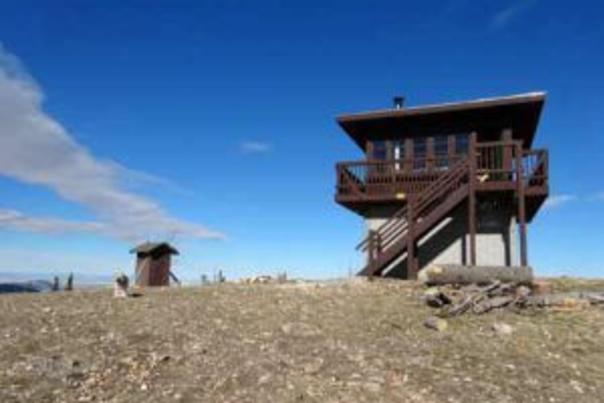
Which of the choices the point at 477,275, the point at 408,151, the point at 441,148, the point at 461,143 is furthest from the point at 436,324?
the point at 408,151

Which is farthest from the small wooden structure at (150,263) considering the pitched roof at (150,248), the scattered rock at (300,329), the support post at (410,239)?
the scattered rock at (300,329)

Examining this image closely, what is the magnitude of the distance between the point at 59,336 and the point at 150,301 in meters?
4.88

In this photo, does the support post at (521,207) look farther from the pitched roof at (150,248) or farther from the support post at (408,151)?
the pitched roof at (150,248)

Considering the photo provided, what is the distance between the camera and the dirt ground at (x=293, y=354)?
1005cm

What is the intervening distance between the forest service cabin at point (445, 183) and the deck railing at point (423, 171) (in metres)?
0.04

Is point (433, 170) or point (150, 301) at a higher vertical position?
point (433, 170)

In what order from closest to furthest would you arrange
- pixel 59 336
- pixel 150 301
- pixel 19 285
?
pixel 59 336, pixel 150 301, pixel 19 285

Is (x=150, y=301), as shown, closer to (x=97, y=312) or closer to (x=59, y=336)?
(x=97, y=312)

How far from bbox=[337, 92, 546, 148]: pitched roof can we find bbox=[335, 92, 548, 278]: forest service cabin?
0.13 ft

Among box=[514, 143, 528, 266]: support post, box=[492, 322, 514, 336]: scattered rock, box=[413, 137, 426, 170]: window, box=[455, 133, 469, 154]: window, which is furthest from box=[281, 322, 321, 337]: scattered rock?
box=[455, 133, 469, 154]: window

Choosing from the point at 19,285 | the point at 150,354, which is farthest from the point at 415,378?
the point at 19,285

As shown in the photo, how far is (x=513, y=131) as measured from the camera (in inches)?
1051

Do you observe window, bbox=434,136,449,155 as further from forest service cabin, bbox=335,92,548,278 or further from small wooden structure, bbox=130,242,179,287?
small wooden structure, bbox=130,242,179,287

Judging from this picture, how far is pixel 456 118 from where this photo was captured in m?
26.5
